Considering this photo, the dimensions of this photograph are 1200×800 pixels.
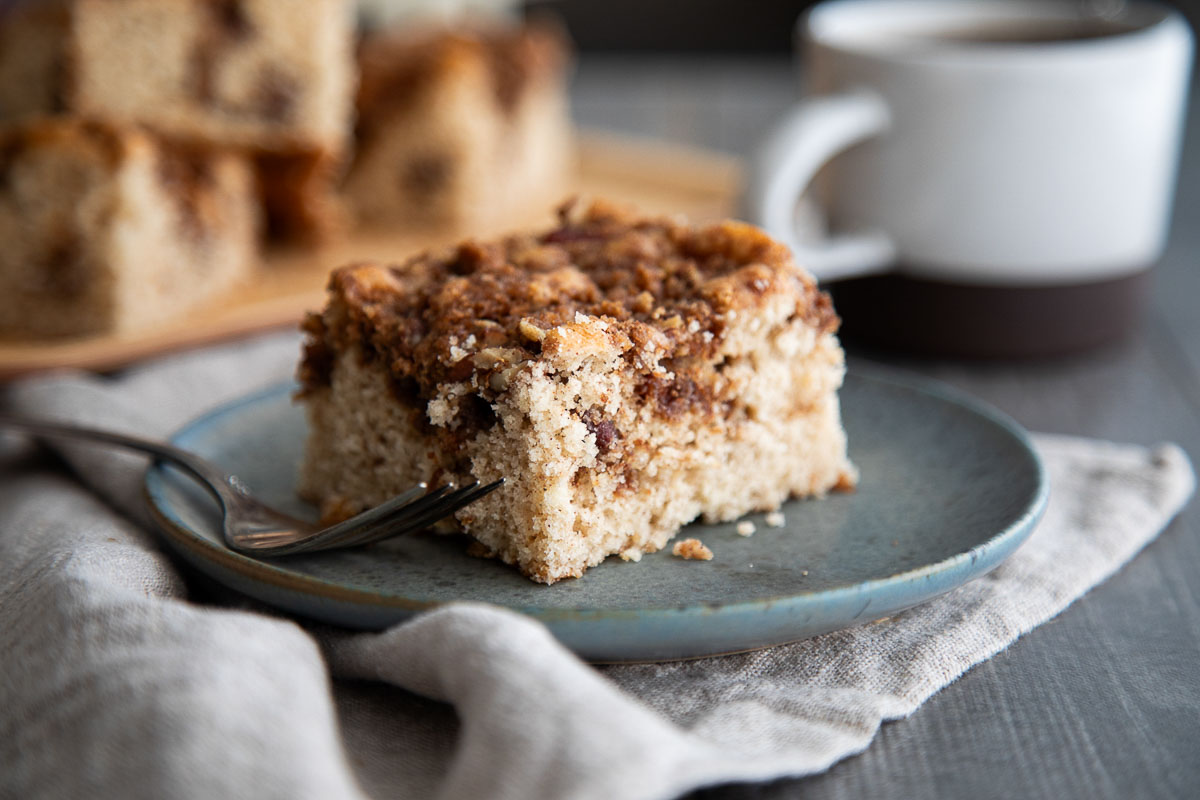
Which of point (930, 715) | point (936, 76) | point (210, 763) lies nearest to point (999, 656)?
point (930, 715)

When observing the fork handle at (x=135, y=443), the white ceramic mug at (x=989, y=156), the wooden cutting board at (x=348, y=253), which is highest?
the white ceramic mug at (x=989, y=156)

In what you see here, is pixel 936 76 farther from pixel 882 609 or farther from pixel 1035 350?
pixel 882 609

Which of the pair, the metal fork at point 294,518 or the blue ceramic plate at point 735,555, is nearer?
the blue ceramic plate at point 735,555

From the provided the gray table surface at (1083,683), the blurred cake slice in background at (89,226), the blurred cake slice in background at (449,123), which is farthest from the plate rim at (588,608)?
the blurred cake slice in background at (449,123)

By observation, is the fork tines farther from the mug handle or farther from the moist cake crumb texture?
the mug handle

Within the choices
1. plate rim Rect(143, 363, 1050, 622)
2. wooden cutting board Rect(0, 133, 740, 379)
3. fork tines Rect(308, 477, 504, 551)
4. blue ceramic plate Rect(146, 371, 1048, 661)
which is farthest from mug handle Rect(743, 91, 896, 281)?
fork tines Rect(308, 477, 504, 551)

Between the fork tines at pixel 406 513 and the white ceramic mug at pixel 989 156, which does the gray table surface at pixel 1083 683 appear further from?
the fork tines at pixel 406 513
